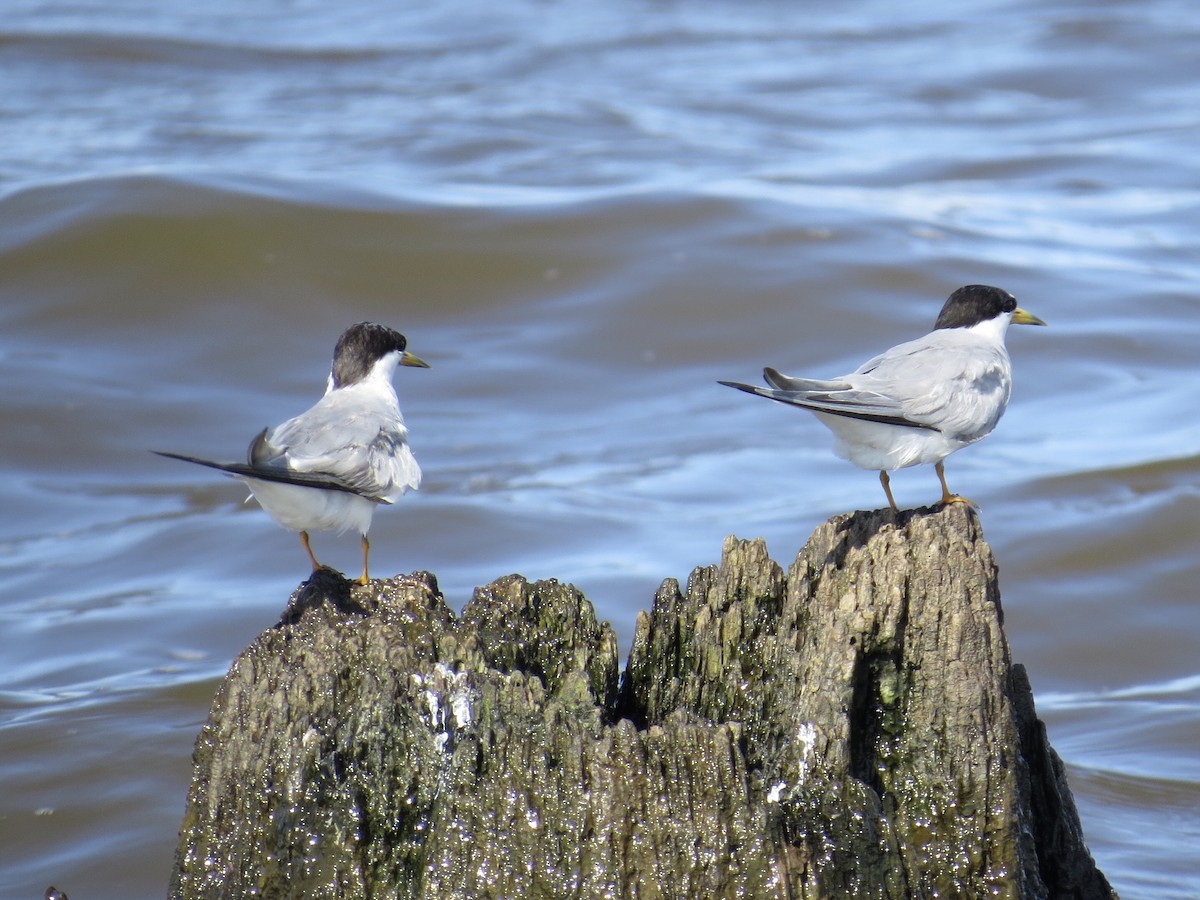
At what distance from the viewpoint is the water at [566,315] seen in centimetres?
859

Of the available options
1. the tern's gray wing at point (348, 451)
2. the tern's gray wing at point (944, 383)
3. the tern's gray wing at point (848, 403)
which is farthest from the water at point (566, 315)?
the tern's gray wing at point (848, 403)

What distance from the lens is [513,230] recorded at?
15508 millimetres

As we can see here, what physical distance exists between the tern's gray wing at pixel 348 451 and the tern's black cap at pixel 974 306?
2.63 metres

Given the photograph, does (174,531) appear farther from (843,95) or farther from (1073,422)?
(843,95)

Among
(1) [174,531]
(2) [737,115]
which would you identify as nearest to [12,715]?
(1) [174,531]

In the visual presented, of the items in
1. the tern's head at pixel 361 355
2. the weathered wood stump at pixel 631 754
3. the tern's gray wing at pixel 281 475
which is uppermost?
the tern's head at pixel 361 355

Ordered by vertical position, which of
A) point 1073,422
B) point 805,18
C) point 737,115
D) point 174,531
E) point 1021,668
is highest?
point 805,18

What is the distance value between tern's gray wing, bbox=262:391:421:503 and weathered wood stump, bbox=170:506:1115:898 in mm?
620

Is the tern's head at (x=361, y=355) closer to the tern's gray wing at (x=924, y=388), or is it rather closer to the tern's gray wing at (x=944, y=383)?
the tern's gray wing at (x=924, y=388)

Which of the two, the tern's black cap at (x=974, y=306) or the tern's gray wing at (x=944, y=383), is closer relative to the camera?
the tern's gray wing at (x=944, y=383)

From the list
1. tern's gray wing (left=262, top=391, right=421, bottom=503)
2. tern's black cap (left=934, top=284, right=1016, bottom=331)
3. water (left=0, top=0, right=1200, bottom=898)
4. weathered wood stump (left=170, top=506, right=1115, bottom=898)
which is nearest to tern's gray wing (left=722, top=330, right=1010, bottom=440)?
tern's black cap (left=934, top=284, right=1016, bottom=331)

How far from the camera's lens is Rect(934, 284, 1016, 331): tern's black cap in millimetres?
6941

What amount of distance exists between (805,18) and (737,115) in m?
6.55

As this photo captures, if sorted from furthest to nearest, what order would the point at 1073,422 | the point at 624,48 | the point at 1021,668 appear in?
the point at 624,48 < the point at 1073,422 < the point at 1021,668
